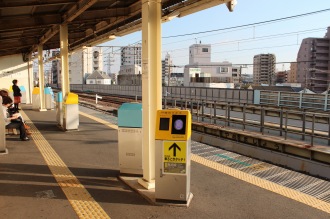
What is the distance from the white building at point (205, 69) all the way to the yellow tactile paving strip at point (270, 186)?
1974 inches

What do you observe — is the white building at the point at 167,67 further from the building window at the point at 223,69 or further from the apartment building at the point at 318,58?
the apartment building at the point at 318,58

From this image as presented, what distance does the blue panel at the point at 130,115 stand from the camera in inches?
210

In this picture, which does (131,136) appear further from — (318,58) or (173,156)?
(318,58)

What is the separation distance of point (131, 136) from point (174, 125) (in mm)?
1426

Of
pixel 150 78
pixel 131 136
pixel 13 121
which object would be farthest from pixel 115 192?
pixel 13 121

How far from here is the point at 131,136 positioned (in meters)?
5.46

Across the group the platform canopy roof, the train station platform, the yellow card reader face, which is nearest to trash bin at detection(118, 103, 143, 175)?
the train station platform

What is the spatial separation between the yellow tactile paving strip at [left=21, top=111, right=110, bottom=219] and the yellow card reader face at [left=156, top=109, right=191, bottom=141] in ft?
4.28

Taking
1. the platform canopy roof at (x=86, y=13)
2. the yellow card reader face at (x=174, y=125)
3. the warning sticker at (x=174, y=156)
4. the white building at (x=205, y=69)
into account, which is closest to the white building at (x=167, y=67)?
the white building at (x=205, y=69)

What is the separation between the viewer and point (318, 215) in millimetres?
3996

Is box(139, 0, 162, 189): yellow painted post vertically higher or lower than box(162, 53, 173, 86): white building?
lower

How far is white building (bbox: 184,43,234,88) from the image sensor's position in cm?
6606

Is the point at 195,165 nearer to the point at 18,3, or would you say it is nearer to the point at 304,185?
the point at 304,185

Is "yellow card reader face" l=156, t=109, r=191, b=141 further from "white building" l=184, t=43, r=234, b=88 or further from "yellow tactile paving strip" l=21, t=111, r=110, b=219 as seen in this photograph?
"white building" l=184, t=43, r=234, b=88
